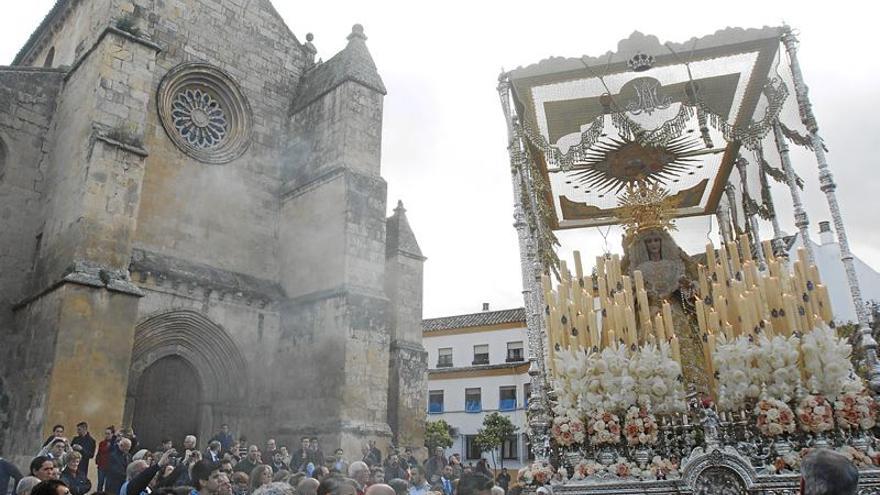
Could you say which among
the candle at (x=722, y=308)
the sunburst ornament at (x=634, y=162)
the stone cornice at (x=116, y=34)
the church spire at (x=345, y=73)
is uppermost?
the church spire at (x=345, y=73)

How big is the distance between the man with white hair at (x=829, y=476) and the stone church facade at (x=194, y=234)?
963 centimetres

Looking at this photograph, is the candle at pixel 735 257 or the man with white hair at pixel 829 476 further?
the candle at pixel 735 257

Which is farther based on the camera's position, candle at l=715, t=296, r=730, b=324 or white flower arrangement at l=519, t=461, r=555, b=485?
candle at l=715, t=296, r=730, b=324

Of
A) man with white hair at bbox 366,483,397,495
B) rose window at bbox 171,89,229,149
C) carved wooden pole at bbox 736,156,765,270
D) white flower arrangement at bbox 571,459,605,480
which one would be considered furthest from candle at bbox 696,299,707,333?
rose window at bbox 171,89,229,149

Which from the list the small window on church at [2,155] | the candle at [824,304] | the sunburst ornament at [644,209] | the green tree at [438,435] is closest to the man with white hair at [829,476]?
the candle at [824,304]

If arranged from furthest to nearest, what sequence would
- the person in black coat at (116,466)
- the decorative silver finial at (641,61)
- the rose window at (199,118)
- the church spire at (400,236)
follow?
1. the church spire at (400,236)
2. the rose window at (199,118)
3. the person in black coat at (116,466)
4. the decorative silver finial at (641,61)

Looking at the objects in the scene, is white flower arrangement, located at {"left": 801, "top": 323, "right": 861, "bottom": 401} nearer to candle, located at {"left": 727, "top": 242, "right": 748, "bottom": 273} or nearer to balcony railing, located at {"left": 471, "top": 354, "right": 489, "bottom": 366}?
candle, located at {"left": 727, "top": 242, "right": 748, "bottom": 273}

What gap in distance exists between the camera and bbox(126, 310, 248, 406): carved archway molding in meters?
11.5

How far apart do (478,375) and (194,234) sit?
71.9 feet

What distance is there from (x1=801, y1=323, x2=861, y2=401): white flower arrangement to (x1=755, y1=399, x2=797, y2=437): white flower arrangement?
0.34 metres

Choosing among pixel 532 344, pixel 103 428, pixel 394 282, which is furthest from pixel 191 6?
pixel 532 344

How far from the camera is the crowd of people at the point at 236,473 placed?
10.1 feet

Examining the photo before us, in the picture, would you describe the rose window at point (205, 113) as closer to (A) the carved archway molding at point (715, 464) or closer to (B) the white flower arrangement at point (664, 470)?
(B) the white flower arrangement at point (664, 470)

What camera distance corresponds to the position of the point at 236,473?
6.34 meters
